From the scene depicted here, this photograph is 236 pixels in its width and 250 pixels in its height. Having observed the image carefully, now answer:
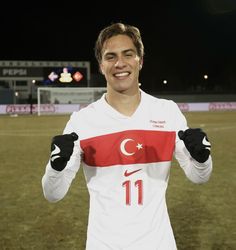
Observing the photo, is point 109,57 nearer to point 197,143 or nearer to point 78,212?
point 197,143

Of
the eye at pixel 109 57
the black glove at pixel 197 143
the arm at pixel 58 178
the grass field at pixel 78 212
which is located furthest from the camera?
the grass field at pixel 78 212

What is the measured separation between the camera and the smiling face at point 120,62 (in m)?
2.52

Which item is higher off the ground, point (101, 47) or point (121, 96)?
point (101, 47)

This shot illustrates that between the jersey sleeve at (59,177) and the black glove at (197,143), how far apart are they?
0.61 meters

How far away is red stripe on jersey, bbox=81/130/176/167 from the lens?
245 cm

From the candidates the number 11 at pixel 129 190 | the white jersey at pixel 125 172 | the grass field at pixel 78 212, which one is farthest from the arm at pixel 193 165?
the grass field at pixel 78 212

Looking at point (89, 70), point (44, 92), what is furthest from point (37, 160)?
point (89, 70)

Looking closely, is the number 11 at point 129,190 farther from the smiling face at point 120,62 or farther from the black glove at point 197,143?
the smiling face at point 120,62

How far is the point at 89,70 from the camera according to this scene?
7150 cm

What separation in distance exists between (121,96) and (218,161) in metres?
10.00

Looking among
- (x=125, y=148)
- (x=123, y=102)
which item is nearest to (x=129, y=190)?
(x=125, y=148)

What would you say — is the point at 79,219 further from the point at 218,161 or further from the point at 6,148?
the point at 6,148

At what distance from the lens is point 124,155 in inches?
96.0

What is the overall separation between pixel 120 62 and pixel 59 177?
0.73 metres
